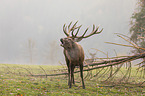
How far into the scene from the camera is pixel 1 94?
4.82 meters

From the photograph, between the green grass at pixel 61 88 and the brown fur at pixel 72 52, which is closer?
the green grass at pixel 61 88

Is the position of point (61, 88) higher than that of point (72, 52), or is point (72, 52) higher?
point (72, 52)

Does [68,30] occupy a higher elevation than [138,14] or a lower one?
lower

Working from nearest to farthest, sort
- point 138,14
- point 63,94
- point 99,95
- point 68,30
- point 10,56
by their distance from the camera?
1. point 63,94
2. point 99,95
3. point 68,30
4. point 138,14
5. point 10,56

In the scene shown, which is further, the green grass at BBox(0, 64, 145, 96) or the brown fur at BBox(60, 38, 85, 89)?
the brown fur at BBox(60, 38, 85, 89)

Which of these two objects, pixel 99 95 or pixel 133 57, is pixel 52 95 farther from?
pixel 133 57

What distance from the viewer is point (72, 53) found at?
5.75 meters

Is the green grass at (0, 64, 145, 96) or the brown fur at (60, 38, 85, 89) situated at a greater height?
the brown fur at (60, 38, 85, 89)

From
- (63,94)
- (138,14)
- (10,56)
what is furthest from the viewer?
(10,56)

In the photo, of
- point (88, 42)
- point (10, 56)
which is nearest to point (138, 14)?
point (88, 42)

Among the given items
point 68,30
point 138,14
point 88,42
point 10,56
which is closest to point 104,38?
point 88,42

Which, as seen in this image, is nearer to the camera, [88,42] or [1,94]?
[1,94]

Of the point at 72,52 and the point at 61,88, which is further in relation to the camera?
the point at 61,88

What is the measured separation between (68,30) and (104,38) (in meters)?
197
